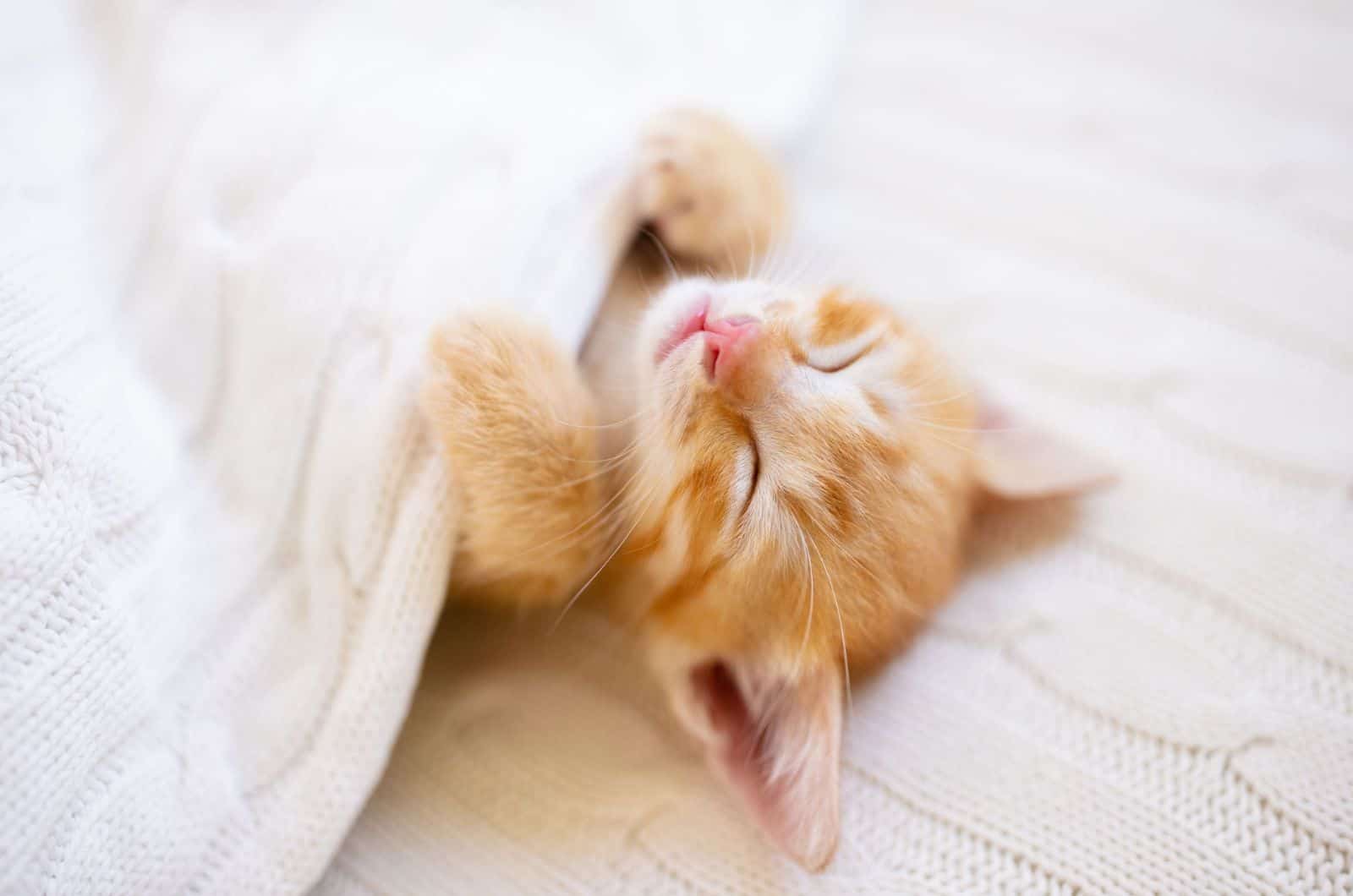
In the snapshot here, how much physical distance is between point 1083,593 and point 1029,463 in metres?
0.17

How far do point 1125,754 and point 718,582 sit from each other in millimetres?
455

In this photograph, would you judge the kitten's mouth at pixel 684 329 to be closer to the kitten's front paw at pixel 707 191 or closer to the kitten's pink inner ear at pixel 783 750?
the kitten's front paw at pixel 707 191

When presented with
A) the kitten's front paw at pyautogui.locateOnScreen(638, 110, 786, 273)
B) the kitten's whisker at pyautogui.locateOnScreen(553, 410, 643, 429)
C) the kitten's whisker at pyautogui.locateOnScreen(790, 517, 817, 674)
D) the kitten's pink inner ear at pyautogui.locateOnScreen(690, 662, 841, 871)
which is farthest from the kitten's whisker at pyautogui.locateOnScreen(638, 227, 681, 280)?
the kitten's pink inner ear at pyautogui.locateOnScreen(690, 662, 841, 871)

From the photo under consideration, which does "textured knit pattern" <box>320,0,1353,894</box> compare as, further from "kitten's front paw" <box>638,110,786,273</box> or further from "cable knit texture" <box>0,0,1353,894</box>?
"kitten's front paw" <box>638,110,786,273</box>

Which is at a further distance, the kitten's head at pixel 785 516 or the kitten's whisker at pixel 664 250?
the kitten's whisker at pixel 664 250

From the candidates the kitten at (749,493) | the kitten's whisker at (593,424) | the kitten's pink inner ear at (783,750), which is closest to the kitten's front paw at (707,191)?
the kitten at (749,493)

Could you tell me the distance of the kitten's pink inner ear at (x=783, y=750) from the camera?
818 mm

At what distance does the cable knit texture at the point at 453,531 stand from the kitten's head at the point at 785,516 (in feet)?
0.25

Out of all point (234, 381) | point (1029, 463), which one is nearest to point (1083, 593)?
point (1029, 463)

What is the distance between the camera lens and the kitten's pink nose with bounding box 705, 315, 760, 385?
890 millimetres

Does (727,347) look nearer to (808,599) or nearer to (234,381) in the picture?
(808,599)

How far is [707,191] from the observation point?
3.80 ft

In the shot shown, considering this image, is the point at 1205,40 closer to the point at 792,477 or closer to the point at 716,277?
the point at 716,277

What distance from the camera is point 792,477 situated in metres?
0.89
